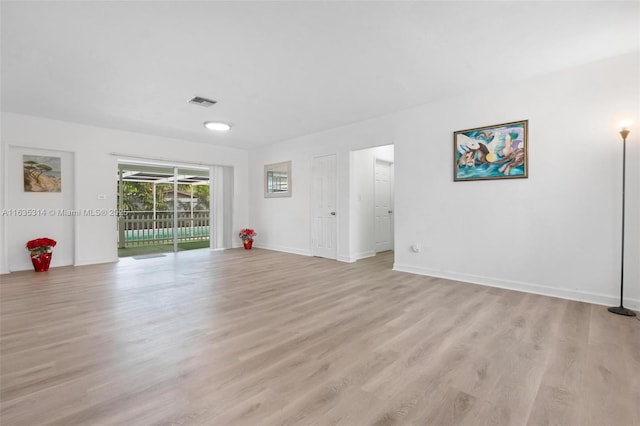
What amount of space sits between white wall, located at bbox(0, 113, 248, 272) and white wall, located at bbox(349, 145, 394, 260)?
3.91 m

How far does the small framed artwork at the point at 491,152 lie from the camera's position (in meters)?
→ 3.58

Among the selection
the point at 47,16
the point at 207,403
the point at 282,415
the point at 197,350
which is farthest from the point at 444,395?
the point at 47,16

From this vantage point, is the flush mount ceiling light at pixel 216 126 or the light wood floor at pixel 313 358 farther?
the flush mount ceiling light at pixel 216 126

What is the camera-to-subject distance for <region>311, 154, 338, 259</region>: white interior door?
230 inches

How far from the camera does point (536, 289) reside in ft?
11.4

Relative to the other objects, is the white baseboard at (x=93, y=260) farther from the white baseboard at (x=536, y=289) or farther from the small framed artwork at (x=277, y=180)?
the white baseboard at (x=536, y=289)

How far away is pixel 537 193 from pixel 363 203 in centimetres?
299

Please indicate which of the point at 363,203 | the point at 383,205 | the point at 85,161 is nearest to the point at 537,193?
the point at 363,203

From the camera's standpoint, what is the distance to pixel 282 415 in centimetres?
145

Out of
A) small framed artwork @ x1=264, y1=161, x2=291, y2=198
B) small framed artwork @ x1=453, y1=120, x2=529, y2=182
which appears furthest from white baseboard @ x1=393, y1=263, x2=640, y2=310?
small framed artwork @ x1=264, y1=161, x2=291, y2=198

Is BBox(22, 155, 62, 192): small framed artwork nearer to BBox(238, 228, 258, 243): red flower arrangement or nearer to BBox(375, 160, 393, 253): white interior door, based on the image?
BBox(238, 228, 258, 243): red flower arrangement

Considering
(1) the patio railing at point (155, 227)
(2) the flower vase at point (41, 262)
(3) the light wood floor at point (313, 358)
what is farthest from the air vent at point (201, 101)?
(1) the patio railing at point (155, 227)

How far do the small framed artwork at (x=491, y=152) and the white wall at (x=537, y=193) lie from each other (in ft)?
0.29

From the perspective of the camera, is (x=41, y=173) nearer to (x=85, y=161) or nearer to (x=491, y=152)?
(x=85, y=161)
